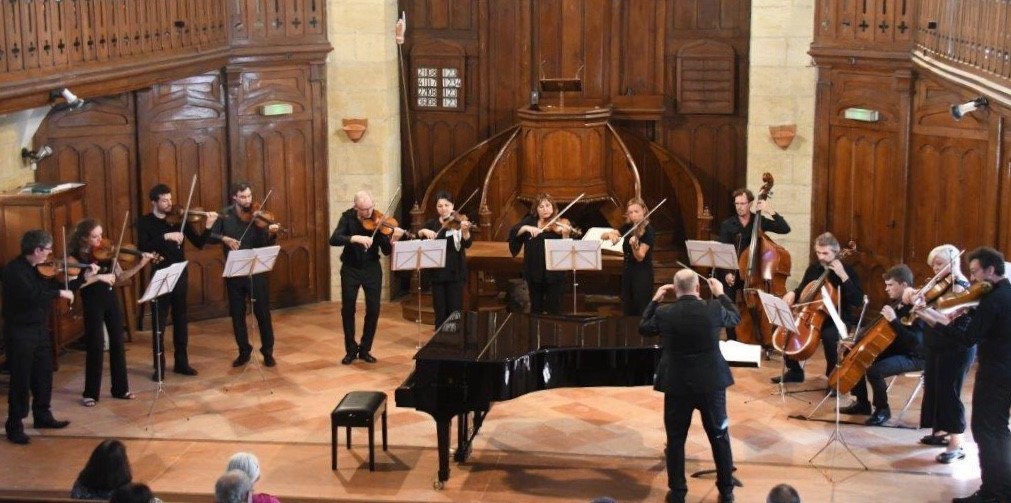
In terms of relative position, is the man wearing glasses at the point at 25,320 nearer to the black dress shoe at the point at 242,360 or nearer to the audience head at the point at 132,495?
the black dress shoe at the point at 242,360

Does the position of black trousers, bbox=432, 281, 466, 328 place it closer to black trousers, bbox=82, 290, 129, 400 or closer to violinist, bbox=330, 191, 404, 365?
violinist, bbox=330, 191, 404, 365

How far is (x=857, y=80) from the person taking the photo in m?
13.6

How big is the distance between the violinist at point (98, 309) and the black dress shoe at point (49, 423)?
1.95 feet

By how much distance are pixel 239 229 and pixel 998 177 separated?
6.36m

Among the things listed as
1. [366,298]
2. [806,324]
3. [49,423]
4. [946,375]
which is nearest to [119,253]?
[49,423]

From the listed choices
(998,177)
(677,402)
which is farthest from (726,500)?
(998,177)

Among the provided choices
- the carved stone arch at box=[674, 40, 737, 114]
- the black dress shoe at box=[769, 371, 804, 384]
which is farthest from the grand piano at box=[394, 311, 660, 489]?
the carved stone arch at box=[674, 40, 737, 114]

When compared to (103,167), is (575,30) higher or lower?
higher

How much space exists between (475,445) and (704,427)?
207cm

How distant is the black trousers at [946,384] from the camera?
9.57 metres

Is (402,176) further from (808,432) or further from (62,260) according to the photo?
(808,432)

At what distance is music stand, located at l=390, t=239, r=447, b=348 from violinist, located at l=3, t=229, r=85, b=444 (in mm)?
2642

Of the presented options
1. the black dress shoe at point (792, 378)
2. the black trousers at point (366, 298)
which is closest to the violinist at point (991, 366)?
the black dress shoe at point (792, 378)

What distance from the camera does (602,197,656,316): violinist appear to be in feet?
39.7
